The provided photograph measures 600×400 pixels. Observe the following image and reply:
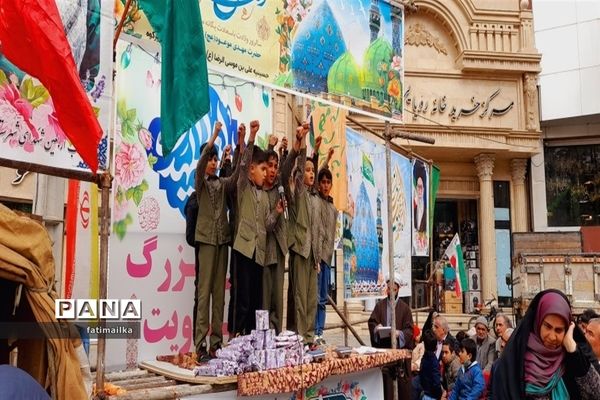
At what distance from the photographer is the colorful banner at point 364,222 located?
664 centimetres

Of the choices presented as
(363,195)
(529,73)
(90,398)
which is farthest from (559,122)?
(90,398)

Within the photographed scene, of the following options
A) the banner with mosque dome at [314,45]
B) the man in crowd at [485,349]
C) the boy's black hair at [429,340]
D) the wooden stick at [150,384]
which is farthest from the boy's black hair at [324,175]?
the wooden stick at [150,384]

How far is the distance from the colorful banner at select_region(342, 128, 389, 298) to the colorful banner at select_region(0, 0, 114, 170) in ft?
11.8

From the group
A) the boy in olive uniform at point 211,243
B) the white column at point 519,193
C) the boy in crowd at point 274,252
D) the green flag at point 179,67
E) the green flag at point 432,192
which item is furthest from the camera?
the white column at point 519,193

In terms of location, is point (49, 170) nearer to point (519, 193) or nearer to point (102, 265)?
point (102, 265)

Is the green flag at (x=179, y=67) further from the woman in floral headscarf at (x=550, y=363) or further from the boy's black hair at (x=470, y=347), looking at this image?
the boy's black hair at (x=470, y=347)

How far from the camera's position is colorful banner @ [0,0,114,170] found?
3088 millimetres

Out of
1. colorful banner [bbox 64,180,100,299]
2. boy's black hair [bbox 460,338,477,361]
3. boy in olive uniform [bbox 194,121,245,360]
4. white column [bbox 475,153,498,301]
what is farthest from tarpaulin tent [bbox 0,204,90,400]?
white column [bbox 475,153,498,301]

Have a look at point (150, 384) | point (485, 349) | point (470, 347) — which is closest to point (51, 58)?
point (150, 384)

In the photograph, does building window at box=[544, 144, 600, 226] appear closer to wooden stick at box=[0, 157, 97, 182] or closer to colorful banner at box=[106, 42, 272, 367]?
colorful banner at box=[106, 42, 272, 367]

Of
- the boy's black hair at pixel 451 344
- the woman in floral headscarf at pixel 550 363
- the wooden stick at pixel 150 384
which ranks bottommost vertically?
the boy's black hair at pixel 451 344

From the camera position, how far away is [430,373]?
6031 millimetres

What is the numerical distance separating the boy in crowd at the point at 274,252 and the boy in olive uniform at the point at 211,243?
1.27 ft

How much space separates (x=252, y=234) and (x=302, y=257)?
2.76 ft
